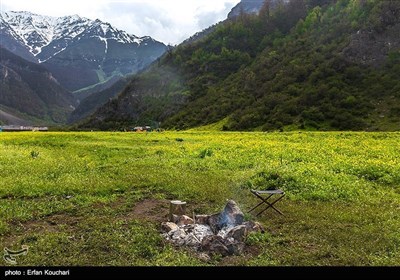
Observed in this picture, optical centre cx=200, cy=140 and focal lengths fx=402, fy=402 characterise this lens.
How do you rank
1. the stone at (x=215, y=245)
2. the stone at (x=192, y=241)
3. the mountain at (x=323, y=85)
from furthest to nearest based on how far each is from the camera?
the mountain at (x=323, y=85) < the stone at (x=192, y=241) < the stone at (x=215, y=245)

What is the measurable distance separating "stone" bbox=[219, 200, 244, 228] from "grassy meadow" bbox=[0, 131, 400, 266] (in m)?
0.97

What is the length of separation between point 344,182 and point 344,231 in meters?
8.15

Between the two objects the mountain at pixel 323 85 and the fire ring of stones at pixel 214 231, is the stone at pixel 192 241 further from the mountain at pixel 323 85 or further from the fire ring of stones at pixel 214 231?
the mountain at pixel 323 85

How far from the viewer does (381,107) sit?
109 meters

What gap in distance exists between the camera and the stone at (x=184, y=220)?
16.9 meters

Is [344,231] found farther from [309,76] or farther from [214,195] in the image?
[309,76]

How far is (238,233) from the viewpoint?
15.0 m

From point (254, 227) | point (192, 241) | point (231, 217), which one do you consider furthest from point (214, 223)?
point (192, 241)

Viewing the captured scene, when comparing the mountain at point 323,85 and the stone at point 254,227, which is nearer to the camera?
the stone at point 254,227

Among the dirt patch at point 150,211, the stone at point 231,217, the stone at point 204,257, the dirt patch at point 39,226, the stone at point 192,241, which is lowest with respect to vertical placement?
the dirt patch at point 150,211

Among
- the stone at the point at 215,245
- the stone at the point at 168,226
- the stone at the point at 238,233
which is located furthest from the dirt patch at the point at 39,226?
the stone at the point at 238,233

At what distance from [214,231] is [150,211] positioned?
470 cm

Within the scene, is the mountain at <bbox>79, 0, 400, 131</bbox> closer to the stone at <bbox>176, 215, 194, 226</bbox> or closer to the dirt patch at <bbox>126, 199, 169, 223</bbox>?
the dirt patch at <bbox>126, 199, 169, 223</bbox>

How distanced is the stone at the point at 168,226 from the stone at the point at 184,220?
42 cm
